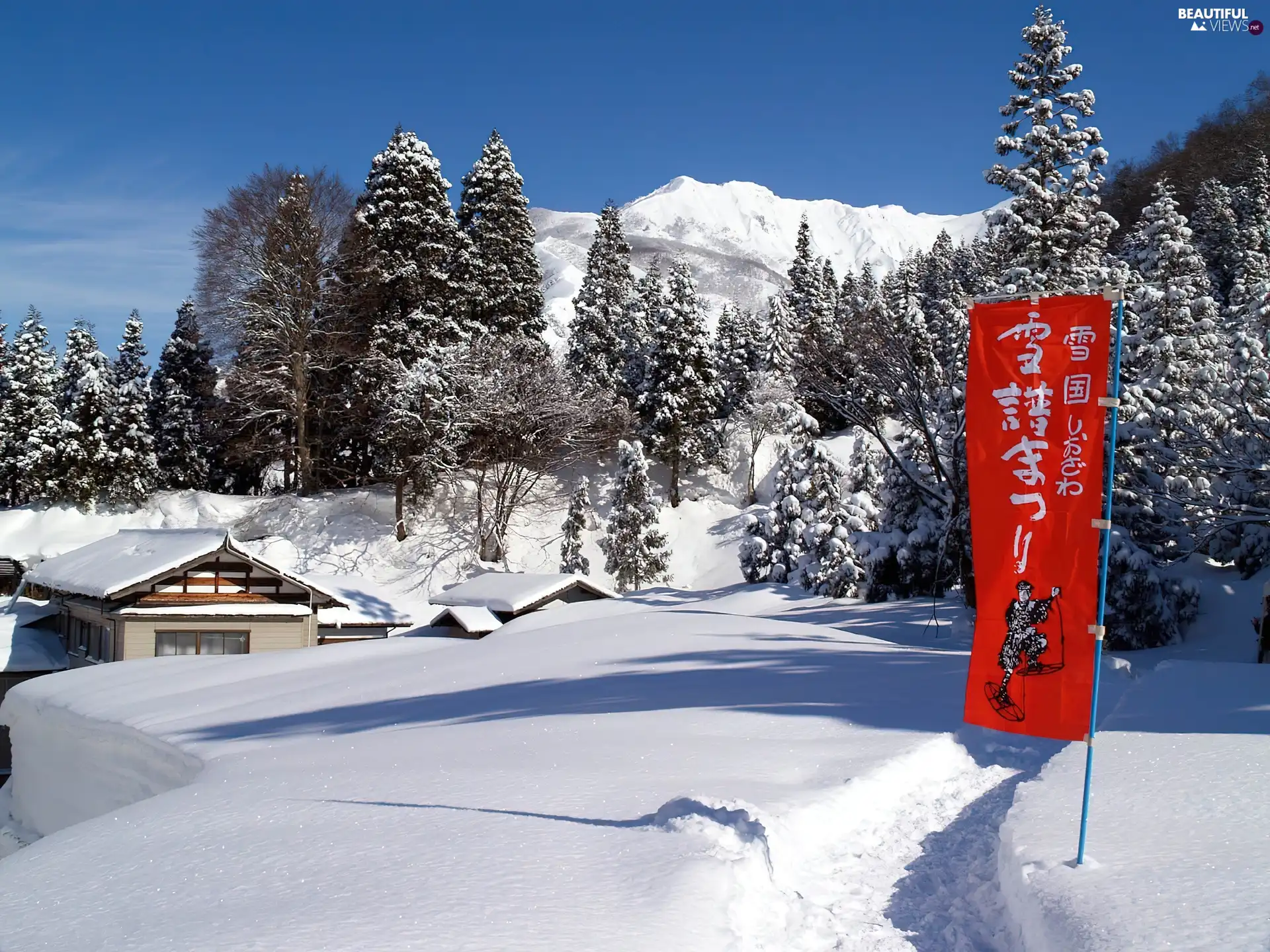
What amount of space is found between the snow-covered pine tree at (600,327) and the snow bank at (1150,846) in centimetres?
3393

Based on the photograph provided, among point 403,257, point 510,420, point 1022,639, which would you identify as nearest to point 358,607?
point 510,420

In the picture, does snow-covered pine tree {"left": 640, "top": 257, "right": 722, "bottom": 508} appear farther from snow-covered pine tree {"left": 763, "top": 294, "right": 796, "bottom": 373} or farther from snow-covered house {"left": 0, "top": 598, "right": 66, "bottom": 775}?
snow-covered house {"left": 0, "top": 598, "right": 66, "bottom": 775}

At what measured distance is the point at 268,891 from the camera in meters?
5.62

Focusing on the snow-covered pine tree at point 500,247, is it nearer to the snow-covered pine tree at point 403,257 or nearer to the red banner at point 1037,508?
A: the snow-covered pine tree at point 403,257

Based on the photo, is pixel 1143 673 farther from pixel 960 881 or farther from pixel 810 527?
pixel 810 527

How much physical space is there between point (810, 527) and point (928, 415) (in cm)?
1018

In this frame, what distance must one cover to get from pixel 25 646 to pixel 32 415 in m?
17.6

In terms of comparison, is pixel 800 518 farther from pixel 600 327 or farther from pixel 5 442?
pixel 5 442

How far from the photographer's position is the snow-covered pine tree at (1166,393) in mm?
21047

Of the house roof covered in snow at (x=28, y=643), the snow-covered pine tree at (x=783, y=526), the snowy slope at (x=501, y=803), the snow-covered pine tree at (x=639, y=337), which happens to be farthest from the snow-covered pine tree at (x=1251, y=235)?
the house roof covered in snow at (x=28, y=643)

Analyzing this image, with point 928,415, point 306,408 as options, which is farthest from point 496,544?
point 928,415

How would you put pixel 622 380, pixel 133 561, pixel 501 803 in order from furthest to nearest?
1. pixel 622 380
2. pixel 133 561
3. pixel 501 803

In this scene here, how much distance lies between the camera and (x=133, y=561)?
2464 centimetres

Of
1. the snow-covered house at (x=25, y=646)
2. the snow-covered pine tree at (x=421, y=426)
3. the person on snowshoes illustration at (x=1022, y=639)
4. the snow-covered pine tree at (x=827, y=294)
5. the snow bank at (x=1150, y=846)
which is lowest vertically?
the snow-covered house at (x=25, y=646)
